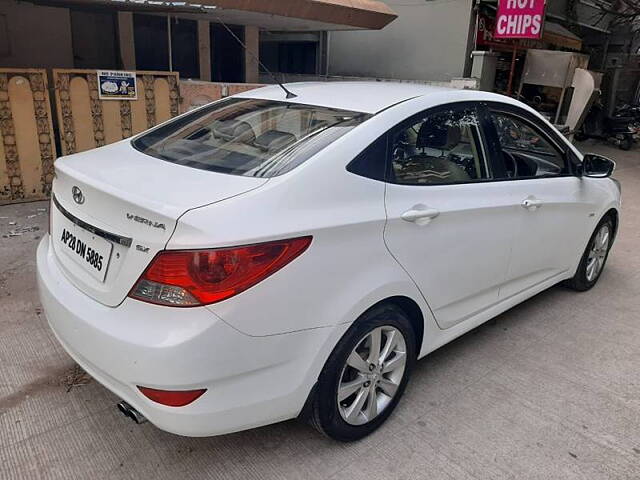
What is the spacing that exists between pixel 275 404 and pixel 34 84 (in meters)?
5.29

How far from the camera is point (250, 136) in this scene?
8.77 feet

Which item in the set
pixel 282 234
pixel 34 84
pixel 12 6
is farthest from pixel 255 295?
pixel 12 6

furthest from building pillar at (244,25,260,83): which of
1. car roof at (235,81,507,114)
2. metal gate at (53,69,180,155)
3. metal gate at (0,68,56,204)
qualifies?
car roof at (235,81,507,114)

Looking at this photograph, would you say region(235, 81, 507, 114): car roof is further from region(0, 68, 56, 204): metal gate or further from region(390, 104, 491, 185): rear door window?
region(0, 68, 56, 204): metal gate

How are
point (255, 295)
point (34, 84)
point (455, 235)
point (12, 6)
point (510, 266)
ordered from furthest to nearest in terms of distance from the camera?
point (12, 6), point (34, 84), point (510, 266), point (455, 235), point (255, 295)

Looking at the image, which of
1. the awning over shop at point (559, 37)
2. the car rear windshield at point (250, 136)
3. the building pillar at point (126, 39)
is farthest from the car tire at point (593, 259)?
the awning over shop at point (559, 37)

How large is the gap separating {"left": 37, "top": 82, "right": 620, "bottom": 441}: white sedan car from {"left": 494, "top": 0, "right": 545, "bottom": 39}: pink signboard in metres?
7.29

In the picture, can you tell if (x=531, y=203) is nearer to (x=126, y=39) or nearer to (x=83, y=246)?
(x=83, y=246)

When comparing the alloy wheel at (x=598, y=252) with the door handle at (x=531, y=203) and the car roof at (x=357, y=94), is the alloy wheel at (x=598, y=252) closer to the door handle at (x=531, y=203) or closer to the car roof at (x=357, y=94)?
the door handle at (x=531, y=203)

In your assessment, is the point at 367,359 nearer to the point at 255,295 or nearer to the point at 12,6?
the point at 255,295

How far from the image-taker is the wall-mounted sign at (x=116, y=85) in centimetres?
617

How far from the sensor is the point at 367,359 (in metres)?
2.47

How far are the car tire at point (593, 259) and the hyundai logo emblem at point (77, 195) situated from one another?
369cm

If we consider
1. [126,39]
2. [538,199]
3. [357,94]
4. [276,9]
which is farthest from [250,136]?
[126,39]
